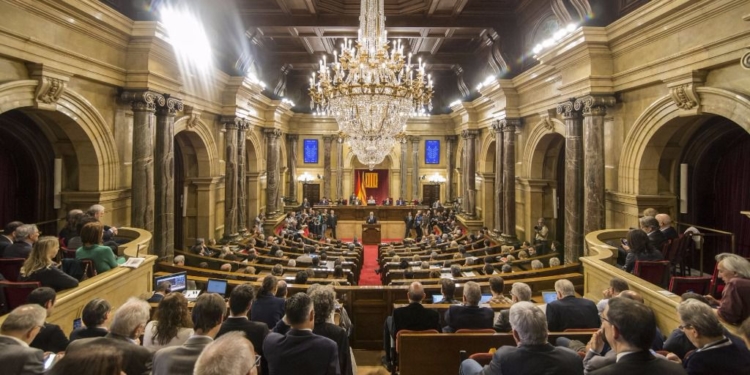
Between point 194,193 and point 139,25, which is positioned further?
point 194,193

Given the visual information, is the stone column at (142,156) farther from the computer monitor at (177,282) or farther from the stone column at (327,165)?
the stone column at (327,165)

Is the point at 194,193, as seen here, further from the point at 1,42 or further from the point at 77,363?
the point at 77,363

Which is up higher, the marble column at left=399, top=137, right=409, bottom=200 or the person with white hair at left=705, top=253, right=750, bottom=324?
A: the marble column at left=399, top=137, right=409, bottom=200

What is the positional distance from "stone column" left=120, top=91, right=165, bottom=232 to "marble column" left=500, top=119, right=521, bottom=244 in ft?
35.2

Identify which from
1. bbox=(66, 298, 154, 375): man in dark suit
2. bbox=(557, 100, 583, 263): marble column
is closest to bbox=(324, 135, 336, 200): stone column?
bbox=(557, 100, 583, 263): marble column

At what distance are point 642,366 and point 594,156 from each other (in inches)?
299

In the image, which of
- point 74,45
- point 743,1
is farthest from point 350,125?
point 743,1

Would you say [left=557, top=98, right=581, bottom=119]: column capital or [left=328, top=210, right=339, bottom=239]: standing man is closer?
[left=557, top=98, right=581, bottom=119]: column capital

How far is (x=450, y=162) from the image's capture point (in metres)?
24.4

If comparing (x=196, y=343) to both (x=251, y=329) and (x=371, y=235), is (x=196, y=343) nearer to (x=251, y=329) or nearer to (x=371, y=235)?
(x=251, y=329)

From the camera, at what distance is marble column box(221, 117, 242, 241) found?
1436 cm

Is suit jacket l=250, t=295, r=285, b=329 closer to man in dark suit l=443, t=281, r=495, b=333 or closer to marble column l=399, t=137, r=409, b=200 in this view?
man in dark suit l=443, t=281, r=495, b=333

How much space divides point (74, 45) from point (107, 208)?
3163mm

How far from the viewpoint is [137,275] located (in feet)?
21.6
